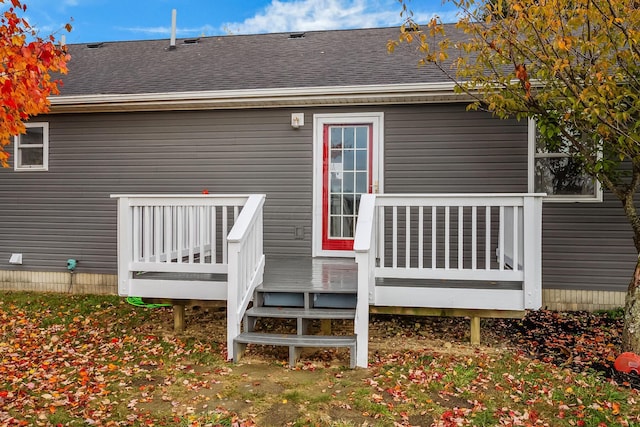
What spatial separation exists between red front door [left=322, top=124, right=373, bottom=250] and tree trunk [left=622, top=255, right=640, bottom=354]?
3174 millimetres

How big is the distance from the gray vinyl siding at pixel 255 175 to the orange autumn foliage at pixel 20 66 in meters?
1.21

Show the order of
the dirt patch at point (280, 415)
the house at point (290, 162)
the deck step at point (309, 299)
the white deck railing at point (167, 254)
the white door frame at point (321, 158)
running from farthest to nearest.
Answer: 1. the white door frame at point (321, 158)
2. the house at point (290, 162)
3. the white deck railing at point (167, 254)
4. the deck step at point (309, 299)
5. the dirt patch at point (280, 415)

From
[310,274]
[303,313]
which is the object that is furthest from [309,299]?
[310,274]

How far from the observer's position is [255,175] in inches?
248

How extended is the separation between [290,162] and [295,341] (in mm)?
2987

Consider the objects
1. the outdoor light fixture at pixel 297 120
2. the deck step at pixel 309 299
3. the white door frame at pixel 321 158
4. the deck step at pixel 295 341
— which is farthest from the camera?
the outdoor light fixture at pixel 297 120

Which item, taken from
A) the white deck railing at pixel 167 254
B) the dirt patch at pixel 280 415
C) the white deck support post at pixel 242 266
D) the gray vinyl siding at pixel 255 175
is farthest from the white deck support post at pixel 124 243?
the dirt patch at pixel 280 415

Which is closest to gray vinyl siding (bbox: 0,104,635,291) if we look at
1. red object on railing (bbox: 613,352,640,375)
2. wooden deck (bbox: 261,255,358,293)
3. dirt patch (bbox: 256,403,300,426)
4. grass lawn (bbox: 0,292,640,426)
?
wooden deck (bbox: 261,255,358,293)

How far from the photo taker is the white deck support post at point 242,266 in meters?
3.99

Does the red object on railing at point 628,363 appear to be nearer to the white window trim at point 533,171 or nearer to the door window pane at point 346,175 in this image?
the white window trim at point 533,171

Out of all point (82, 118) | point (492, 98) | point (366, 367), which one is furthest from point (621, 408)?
Answer: point (82, 118)

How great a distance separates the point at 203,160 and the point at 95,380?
3.52 metres

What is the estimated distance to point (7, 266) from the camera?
23.1ft

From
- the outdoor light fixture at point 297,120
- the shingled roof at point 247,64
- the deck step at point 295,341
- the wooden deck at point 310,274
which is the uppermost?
the shingled roof at point 247,64
